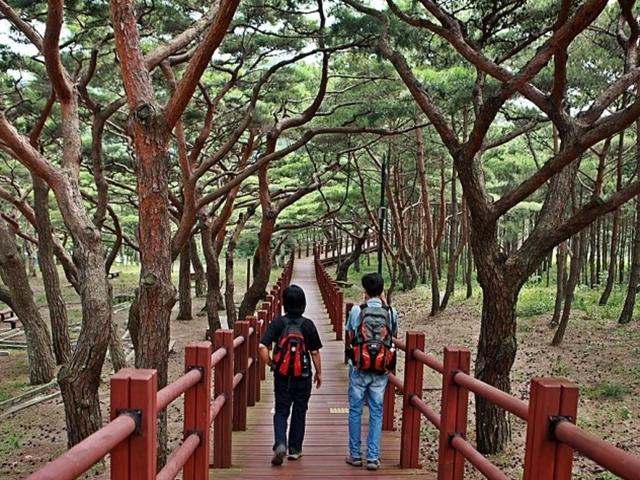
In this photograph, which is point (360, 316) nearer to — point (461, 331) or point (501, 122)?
point (461, 331)

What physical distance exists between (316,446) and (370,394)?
1064 millimetres

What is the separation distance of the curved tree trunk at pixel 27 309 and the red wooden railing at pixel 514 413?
7746 mm

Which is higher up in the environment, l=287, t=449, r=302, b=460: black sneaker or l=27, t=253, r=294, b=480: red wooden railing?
l=27, t=253, r=294, b=480: red wooden railing

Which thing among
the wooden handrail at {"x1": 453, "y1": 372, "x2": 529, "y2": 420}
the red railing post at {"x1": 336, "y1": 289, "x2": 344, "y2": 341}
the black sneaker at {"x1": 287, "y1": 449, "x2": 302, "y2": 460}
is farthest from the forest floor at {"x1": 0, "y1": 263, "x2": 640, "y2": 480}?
the wooden handrail at {"x1": 453, "y1": 372, "x2": 529, "y2": 420}

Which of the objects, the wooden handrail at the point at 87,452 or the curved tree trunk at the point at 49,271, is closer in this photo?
the wooden handrail at the point at 87,452

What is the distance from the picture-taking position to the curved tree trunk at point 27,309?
32.8 feet

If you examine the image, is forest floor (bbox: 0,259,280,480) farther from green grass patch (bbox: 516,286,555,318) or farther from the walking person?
green grass patch (bbox: 516,286,555,318)

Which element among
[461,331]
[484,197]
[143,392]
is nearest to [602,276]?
[461,331]

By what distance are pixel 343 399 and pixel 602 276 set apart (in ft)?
63.6

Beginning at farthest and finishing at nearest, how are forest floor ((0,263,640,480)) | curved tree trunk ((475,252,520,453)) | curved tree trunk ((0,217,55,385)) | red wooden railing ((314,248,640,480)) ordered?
1. curved tree trunk ((0,217,55,385))
2. forest floor ((0,263,640,480))
3. curved tree trunk ((475,252,520,453))
4. red wooden railing ((314,248,640,480))

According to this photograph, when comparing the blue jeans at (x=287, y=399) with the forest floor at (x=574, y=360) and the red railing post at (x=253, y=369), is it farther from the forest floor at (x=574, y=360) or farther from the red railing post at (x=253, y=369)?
the forest floor at (x=574, y=360)

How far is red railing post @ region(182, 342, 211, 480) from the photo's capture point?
3410 millimetres

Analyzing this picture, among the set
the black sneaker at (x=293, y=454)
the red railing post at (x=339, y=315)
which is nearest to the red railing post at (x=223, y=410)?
the black sneaker at (x=293, y=454)

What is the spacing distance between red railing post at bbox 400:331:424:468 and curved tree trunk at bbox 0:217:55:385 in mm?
7860
